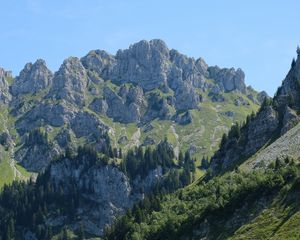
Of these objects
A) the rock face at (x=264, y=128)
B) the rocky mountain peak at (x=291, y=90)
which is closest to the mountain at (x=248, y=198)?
the rock face at (x=264, y=128)

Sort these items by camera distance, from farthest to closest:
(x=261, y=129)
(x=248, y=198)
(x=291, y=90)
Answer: (x=291, y=90)
(x=261, y=129)
(x=248, y=198)

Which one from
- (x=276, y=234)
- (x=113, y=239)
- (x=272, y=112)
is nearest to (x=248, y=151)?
(x=272, y=112)

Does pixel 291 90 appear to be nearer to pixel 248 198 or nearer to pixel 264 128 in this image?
pixel 264 128

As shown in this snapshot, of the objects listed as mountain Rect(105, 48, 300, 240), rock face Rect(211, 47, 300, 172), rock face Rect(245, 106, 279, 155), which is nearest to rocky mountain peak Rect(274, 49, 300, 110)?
rock face Rect(211, 47, 300, 172)

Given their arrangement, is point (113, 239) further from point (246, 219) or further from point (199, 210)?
point (246, 219)

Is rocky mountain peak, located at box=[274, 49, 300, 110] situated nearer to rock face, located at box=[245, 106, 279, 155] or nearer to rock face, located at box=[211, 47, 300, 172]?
rock face, located at box=[211, 47, 300, 172]

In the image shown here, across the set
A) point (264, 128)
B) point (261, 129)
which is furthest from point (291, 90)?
point (261, 129)

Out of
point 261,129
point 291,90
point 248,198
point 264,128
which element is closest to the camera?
point 248,198

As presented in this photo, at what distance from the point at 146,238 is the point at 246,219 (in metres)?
29.6

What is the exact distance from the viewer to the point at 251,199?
97812 mm

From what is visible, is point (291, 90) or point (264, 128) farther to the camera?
point (291, 90)

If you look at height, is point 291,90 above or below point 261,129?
above

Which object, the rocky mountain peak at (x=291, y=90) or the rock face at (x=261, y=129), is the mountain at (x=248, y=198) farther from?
the rocky mountain peak at (x=291, y=90)

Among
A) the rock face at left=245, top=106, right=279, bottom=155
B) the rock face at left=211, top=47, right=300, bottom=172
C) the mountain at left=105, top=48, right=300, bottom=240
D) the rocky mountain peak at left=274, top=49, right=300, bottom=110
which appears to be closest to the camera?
the mountain at left=105, top=48, right=300, bottom=240
